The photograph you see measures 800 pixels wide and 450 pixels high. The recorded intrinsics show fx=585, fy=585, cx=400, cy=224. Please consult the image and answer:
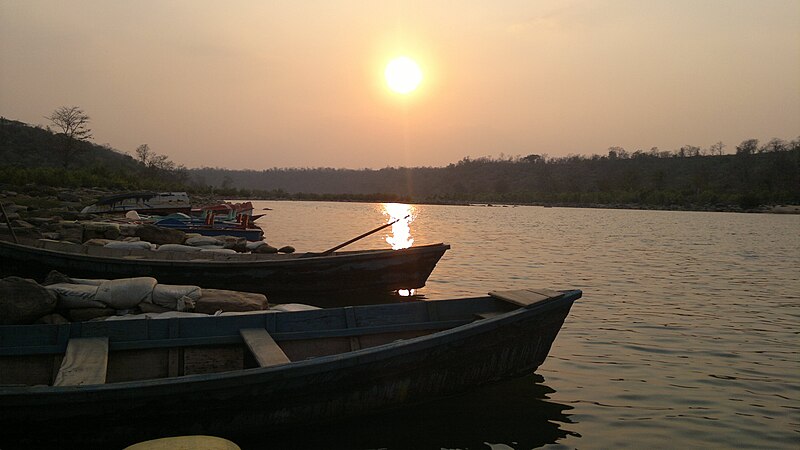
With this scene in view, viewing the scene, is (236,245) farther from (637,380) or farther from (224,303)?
(637,380)

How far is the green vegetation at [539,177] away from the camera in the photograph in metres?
65.9

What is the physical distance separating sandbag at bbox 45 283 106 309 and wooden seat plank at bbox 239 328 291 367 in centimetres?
306

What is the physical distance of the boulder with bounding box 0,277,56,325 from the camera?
7.07 metres

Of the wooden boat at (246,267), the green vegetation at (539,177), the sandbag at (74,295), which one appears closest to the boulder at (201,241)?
the wooden boat at (246,267)

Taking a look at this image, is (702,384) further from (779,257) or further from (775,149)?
(775,149)

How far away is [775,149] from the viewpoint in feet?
380

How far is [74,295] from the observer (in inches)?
319

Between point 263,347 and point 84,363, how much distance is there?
5.42ft

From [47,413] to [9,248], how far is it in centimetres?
838

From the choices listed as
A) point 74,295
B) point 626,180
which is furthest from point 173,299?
point 626,180

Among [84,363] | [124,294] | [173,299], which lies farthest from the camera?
[173,299]

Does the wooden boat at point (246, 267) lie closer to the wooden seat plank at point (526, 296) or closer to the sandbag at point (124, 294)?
the sandbag at point (124, 294)

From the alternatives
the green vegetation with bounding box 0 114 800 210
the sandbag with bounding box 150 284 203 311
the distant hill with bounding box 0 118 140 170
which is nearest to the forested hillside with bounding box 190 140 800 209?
the green vegetation with bounding box 0 114 800 210

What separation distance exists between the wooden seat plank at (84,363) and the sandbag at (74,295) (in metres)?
2.36
